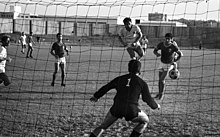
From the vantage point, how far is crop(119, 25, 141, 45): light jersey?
880cm

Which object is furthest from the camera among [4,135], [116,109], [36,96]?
[36,96]

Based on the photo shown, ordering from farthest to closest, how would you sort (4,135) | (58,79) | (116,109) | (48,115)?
1. (58,79)
2. (48,115)
3. (4,135)
4. (116,109)

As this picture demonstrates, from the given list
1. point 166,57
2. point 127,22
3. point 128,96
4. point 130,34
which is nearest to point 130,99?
point 128,96

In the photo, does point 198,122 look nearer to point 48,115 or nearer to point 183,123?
point 183,123

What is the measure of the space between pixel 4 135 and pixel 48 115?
4.72ft

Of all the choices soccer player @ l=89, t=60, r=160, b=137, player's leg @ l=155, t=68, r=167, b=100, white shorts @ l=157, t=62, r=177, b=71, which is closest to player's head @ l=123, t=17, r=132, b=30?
white shorts @ l=157, t=62, r=177, b=71

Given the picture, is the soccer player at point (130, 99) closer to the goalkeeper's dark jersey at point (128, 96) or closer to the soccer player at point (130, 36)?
the goalkeeper's dark jersey at point (128, 96)

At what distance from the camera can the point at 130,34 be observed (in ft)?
29.1

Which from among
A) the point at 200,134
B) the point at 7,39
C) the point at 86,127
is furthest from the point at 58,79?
the point at 200,134

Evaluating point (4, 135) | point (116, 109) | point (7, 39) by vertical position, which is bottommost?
point (4, 135)

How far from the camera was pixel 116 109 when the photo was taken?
479 cm

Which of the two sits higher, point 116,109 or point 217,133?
point 116,109

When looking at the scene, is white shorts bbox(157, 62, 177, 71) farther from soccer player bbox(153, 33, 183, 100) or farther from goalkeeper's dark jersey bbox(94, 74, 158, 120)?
goalkeeper's dark jersey bbox(94, 74, 158, 120)

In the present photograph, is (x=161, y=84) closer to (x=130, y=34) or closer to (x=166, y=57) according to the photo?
(x=166, y=57)
